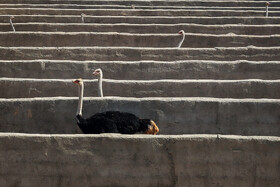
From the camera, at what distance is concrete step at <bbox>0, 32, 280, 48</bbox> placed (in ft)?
38.4

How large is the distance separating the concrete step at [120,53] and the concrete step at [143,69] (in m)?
1.21

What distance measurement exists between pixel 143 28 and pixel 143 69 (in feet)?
13.5

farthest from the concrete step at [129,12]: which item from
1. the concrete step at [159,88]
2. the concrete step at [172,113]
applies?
the concrete step at [172,113]

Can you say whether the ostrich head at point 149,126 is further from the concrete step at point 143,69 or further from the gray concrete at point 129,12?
the gray concrete at point 129,12

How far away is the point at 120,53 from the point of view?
1042 centimetres

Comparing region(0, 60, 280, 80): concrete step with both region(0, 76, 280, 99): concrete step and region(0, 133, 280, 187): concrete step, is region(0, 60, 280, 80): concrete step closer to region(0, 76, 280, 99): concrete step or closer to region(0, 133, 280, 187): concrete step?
region(0, 76, 280, 99): concrete step

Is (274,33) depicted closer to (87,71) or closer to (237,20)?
(237,20)

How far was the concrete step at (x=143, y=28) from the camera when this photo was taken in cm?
1295

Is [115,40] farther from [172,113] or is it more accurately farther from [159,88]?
[172,113]

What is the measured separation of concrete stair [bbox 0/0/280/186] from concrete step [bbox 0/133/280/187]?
13 millimetres

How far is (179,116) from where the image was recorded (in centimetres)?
716

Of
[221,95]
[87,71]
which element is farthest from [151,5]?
[221,95]

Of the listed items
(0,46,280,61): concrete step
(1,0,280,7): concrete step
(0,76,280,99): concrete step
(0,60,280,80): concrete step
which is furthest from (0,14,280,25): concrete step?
(0,76,280,99): concrete step

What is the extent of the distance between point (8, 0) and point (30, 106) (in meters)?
11.4
